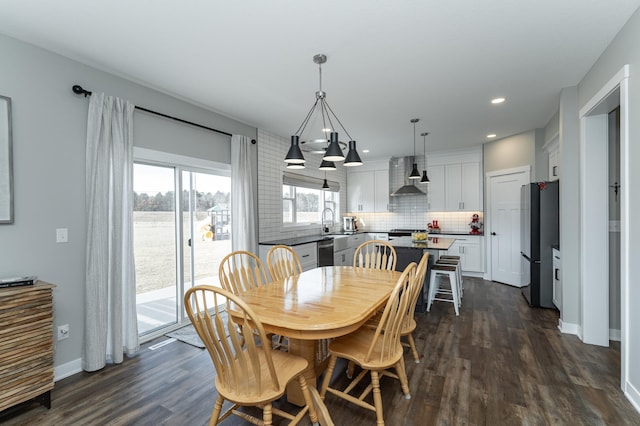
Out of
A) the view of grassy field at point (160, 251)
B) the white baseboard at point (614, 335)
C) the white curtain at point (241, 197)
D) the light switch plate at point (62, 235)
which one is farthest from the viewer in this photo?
the white curtain at point (241, 197)

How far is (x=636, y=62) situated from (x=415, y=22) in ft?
5.05

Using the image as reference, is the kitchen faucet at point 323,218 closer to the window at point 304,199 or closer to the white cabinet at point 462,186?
the window at point 304,199

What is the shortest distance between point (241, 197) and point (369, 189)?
406 cm

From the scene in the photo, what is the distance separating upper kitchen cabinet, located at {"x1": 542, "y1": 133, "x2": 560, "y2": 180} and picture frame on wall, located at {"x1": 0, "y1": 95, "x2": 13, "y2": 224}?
576 cm

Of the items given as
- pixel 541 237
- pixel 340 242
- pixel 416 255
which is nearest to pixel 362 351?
pixel 416 255

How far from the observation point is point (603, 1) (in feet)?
6.52

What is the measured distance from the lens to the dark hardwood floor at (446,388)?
1993mm

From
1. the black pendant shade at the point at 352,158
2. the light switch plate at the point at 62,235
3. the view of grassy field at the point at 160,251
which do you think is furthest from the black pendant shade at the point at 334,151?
the light switch plate at the point at 62,235

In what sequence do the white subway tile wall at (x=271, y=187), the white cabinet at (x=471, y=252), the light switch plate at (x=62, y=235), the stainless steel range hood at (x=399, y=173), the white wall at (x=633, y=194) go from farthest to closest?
the stainless steel range hood at (x=399, y=173), the white cabinet at (x=471, y=252), the white subway tile wall at (x=271, y=187), the light switch plate at (x=62, y=235), the white wall at (x=633, y=194)

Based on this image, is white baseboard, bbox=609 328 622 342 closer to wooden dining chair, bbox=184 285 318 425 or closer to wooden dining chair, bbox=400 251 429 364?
wooden dining chair, bbox=400 251 429 364

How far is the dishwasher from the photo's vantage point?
17.3 feet

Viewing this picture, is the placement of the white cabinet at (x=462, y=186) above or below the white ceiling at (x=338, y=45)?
below

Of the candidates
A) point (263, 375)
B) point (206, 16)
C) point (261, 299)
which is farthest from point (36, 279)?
point (206, 16)

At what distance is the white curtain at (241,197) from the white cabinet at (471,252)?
4310mm
